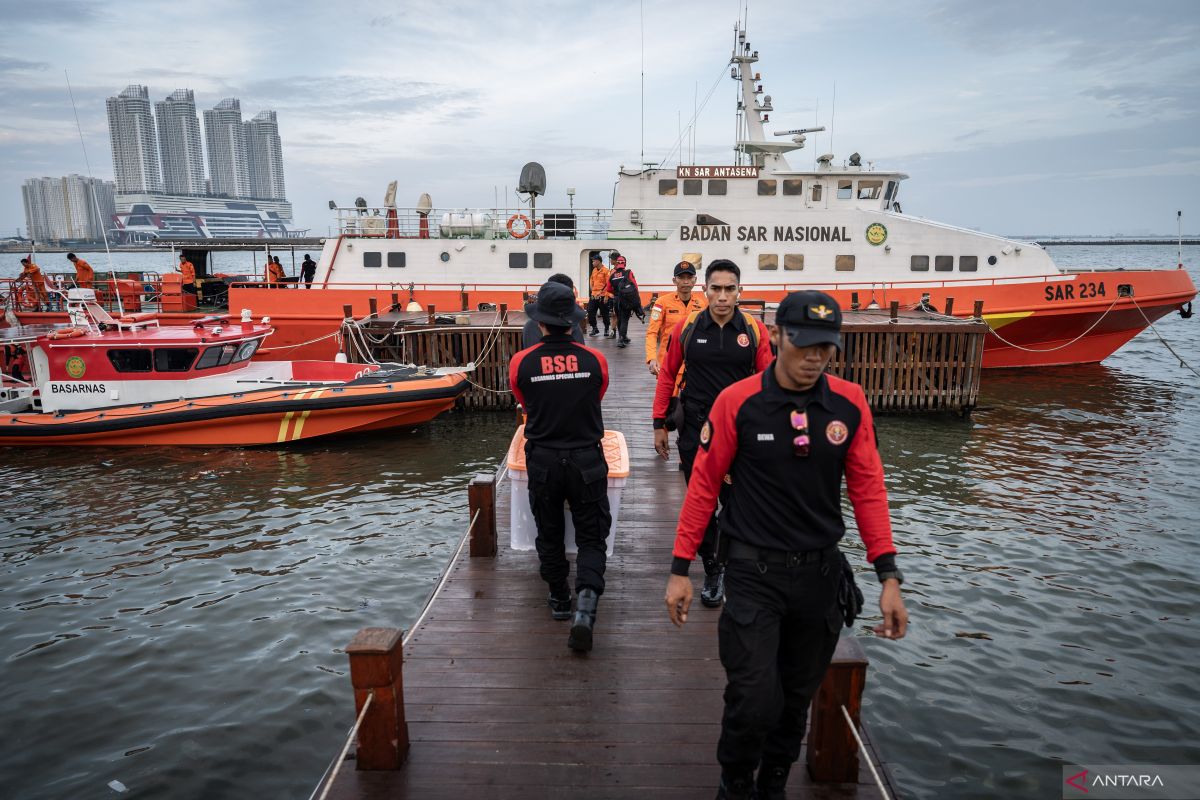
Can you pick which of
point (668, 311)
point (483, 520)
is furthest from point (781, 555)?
point (668, 311)

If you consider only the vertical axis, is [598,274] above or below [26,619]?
above

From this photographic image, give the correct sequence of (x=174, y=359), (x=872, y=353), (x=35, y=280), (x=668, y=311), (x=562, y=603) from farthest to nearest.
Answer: (x=35, y=280)
(x=872, y=353)
(x=174, y=359)
(x=668, y=311)
(x=562, y=603)

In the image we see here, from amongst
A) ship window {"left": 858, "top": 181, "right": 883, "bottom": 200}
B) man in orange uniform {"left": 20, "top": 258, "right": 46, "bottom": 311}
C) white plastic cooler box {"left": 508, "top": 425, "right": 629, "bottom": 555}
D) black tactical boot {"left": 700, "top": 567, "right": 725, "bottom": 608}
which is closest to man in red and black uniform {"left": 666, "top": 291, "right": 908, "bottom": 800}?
black tactical boot {"left": 700, "top": 567, "right": 725, "bottom": 608}

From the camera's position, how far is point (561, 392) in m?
4.46

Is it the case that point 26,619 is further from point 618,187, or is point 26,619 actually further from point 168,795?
point 618,187

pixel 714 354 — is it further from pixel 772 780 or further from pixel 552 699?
pixel 772 780

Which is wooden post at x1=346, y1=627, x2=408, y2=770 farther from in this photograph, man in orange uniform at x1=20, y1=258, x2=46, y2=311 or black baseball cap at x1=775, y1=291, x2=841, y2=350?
man in orange uniform at x1=20, y1=258, x2=46, y2=311

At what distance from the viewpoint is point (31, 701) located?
19.4 feet

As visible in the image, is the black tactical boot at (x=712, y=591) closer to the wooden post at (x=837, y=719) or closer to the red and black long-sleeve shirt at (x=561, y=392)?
the red and black long-sleeve shirt at (x=561, y=392)

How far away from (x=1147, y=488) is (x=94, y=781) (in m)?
12.9

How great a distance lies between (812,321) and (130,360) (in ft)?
45.9

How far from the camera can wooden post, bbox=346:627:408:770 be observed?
329 centimetres

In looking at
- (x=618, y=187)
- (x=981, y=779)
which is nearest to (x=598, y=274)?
(x=618, y=187)

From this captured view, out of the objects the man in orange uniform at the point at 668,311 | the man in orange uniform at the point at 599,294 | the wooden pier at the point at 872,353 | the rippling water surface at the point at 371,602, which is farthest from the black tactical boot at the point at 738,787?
the man in orange uniform at the point at 599,294
